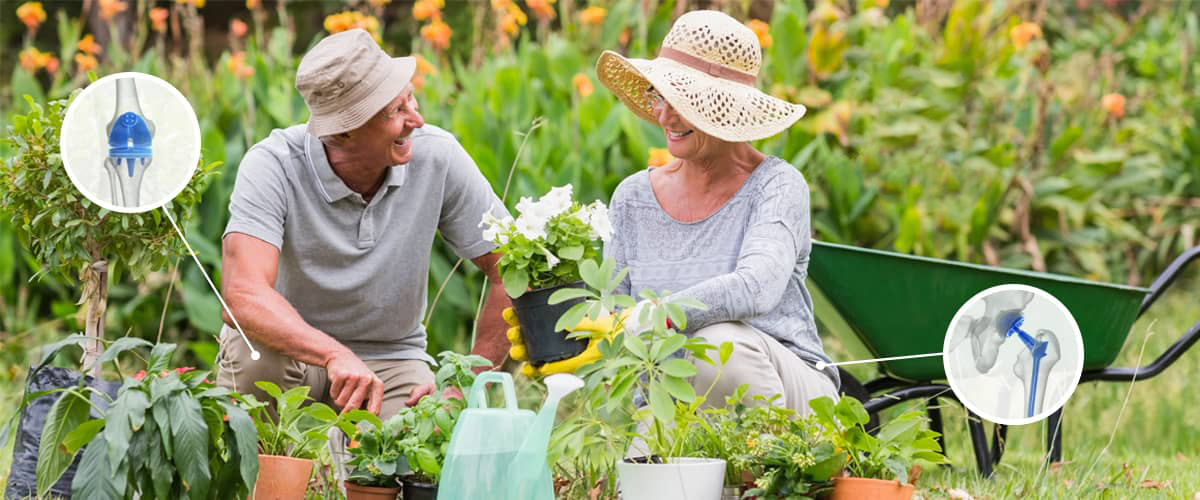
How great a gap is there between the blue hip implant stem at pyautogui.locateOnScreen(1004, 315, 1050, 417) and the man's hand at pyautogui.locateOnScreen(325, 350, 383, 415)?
1.08 meters

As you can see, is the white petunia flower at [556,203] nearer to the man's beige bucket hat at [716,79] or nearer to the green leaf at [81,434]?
the man's beige bucket hat at [716,79]

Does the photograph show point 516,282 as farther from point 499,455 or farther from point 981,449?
point 981,449

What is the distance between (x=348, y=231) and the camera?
8.75 ft

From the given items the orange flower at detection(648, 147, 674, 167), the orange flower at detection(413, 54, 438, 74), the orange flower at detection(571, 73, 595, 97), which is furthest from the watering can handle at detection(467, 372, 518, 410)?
the orange flower at detection(413, 54, 438, 74)

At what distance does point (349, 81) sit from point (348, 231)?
1.22 feet

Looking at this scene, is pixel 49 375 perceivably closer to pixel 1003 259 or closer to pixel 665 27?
pixel 665 27

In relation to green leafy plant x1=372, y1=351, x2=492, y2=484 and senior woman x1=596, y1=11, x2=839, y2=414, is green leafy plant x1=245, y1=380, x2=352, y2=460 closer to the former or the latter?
green leafy plant x1=372, y1=351, x2=492, y2=484

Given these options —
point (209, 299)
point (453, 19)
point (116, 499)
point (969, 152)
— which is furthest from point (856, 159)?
point (453, 19)

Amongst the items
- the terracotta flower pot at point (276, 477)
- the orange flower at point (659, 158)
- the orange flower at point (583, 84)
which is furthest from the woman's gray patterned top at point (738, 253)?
the orange flower at point (583, 84)

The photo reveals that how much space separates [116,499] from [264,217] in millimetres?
841

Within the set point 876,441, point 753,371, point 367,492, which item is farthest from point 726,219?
point 367,492

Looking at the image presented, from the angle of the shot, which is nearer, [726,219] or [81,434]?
[81,434]

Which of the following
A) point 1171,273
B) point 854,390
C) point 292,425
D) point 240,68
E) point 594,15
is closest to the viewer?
point 292,425

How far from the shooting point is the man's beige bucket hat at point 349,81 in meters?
2.44
